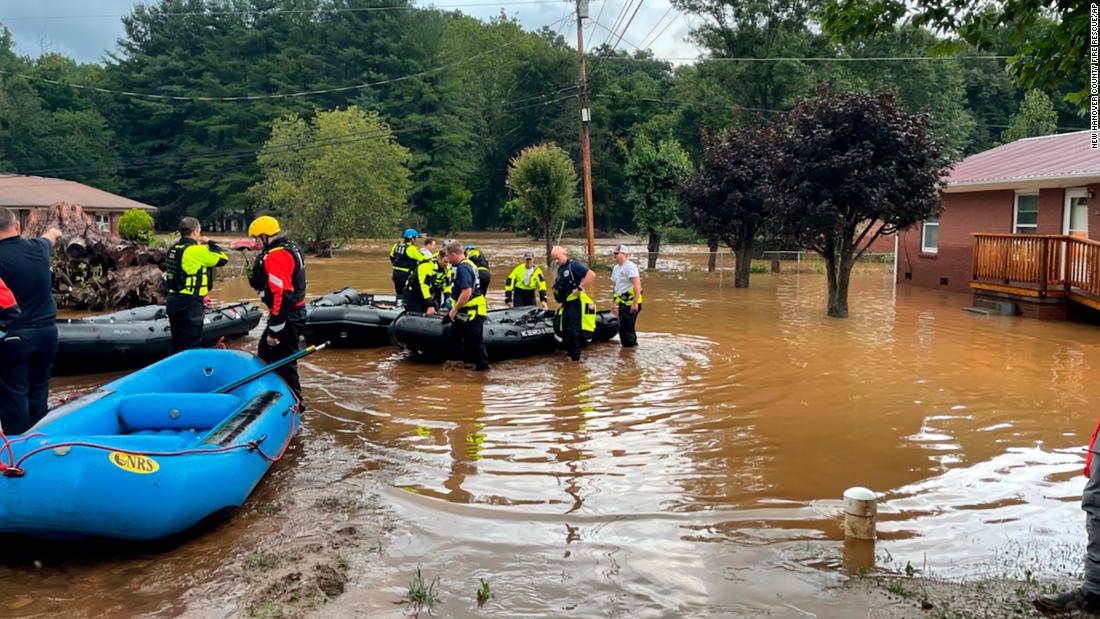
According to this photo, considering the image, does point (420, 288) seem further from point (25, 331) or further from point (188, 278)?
point (25, 331)

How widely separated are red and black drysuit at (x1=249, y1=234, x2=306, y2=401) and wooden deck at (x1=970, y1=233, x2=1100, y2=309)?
13497mm

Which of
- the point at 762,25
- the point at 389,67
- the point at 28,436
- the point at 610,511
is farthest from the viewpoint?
the point at 389,67

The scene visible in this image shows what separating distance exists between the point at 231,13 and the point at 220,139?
9.20 m

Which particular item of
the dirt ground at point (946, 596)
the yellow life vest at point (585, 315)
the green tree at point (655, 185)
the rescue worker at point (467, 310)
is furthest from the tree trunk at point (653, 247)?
the dirt ground at point (946, 596)

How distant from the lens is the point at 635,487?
634 cm

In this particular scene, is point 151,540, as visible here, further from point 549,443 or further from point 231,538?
point 549,443

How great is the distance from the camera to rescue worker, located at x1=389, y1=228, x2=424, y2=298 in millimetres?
12844

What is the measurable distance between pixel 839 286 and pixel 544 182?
16.9m

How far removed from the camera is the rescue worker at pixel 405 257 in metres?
12.8

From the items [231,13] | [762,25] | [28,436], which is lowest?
[28,436]

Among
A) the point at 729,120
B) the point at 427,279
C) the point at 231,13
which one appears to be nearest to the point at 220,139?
the point at 231,13

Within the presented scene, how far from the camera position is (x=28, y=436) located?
482 cm

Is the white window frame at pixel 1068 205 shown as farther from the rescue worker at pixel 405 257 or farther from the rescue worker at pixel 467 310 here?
the rescue worker at pixel 467 310

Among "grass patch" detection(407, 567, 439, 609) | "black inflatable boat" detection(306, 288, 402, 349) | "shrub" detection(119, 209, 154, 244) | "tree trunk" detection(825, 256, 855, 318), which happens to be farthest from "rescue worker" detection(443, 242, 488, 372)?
"shrub" detection(119, 209, 154, 244)
